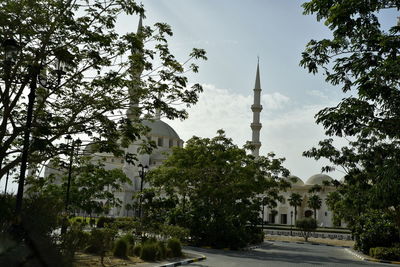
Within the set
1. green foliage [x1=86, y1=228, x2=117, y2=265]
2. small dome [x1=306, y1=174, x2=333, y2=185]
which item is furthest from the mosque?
green foliage [x1=86, y1=228, x2=117, y2=265]

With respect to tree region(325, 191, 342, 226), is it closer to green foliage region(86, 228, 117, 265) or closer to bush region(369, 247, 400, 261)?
bush region(369, 247, 400, 261)

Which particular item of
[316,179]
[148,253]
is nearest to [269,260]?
[148,253]

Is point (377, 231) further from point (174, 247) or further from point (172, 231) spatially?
point (174, 247)

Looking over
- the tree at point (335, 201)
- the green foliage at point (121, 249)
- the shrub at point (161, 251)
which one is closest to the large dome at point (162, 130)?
the tree at point (335, 201)

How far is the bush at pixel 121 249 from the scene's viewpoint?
16.2 metres

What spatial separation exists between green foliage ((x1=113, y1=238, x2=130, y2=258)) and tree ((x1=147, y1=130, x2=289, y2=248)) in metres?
10.5

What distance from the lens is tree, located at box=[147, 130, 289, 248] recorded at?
1043 inches

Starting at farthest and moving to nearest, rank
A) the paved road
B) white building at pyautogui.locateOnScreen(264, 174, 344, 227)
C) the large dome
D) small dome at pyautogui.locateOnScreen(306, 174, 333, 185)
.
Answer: the large dome, small dome at pyautogui.locateOnScreen(306, 174, 333, 185), white building at pyautogui.locateOnScreen(264, 174, 344, 227), the paved road

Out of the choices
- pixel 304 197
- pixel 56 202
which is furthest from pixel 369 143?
pixel 304 197

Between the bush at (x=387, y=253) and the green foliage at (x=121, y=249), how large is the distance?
13.9 m

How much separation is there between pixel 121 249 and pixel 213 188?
1302 cm

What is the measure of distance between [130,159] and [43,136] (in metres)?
2.96

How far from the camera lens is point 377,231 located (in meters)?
25.1

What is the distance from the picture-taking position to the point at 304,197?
77.1 metres
